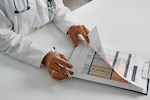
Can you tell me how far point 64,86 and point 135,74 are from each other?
0.25 metres

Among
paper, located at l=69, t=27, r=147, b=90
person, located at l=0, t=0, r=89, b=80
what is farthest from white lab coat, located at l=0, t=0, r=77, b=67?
paper, located at l=69, t=27, r=147, b=90

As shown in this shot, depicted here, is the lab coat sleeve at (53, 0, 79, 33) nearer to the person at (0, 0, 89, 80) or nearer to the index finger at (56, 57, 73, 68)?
the person at (0, 0, 89, 80)

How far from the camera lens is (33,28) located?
1.06 meters

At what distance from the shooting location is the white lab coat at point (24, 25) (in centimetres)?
90

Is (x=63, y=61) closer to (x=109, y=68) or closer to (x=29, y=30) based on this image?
(x=109, y=68)

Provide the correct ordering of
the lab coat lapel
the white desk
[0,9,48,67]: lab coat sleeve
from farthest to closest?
the lab coat lapel, [0,9,48,67]: lab coat sleeve, the white desk

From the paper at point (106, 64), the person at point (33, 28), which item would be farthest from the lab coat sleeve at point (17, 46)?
the paper at point (106, 64)

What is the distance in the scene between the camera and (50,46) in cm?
96

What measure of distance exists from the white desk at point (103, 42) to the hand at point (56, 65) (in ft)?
0.07

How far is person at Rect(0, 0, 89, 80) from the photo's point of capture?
850 mm

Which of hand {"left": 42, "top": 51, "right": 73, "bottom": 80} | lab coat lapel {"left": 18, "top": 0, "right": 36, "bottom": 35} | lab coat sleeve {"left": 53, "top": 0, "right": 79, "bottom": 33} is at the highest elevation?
lab coat sleeve {"left": 53, "top": 0, "right": 79, "bottom": 33}

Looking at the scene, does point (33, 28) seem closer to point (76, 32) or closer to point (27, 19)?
point (27, 19)

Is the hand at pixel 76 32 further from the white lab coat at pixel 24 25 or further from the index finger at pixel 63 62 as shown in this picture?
the index finger at pixel 63 62

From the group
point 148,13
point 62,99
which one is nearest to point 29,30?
point 62,99
